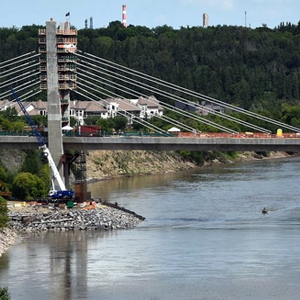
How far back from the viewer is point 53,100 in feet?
225

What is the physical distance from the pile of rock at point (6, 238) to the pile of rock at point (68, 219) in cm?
174

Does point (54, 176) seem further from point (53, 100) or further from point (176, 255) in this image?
point (176, 255)

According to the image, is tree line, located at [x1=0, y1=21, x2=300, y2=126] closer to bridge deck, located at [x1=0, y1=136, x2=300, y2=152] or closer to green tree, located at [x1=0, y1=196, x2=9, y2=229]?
bridge deck, located at [x1=0, y1=136, x2=300, y2=152]

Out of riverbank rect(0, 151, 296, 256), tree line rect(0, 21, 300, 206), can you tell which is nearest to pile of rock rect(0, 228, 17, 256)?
riverbank rect(0, 151, 296, 256)

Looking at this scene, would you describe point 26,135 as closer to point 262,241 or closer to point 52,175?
point 52,175

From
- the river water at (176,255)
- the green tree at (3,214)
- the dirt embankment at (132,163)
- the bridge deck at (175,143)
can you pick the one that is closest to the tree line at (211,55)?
the dirt embankment at (132,163)

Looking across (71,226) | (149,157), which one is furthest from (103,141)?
(149,157)

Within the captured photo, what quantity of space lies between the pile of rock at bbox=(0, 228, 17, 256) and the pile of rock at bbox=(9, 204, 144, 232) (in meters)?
1.74

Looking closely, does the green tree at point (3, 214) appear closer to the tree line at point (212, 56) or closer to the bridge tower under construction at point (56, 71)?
the bridge tower under construction at point (56, 71)

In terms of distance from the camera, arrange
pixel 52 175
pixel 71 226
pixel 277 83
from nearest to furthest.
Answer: pixel 71 226 < pixel 52 175 < pixel 277 83

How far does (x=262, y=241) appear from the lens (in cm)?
5578

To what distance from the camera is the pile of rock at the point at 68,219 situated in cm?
6109

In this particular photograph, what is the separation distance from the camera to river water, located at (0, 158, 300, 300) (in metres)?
45.6

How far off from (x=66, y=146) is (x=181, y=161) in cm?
3815
